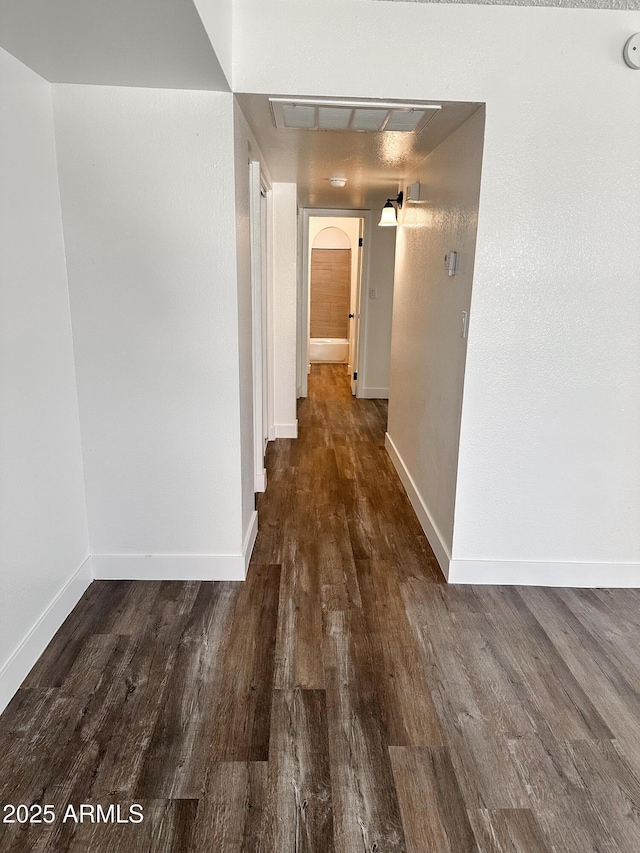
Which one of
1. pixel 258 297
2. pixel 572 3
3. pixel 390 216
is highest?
pixel 572 3

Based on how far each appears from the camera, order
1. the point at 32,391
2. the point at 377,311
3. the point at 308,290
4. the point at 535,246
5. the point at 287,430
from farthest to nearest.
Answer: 1. the point at 377,311
2. the point at 308,290
3. the point at 287,430
4. the point at 535,246
5. the point at 32,391

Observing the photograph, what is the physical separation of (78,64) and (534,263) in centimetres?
186

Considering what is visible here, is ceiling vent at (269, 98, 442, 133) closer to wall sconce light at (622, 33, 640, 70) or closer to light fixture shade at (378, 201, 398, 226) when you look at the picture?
wall sconce light at (622, 33, 640, 70)

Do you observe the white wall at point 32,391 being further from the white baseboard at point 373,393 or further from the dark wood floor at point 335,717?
the white baseboard at point 373,393

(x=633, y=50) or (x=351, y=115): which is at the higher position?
(x=633, y=50)

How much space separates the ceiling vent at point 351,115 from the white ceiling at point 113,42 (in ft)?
1.15

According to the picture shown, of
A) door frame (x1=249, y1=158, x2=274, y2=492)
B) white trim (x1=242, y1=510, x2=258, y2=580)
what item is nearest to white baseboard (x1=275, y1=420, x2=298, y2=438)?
door frame (x1=249, y1=158, x2=274, y2=492)

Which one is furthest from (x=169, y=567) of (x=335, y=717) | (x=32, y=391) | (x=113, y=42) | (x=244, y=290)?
(x=113, y=42)

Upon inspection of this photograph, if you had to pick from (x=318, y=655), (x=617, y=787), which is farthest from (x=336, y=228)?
(x=617, y=787)

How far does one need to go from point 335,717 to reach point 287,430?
336 centimetres

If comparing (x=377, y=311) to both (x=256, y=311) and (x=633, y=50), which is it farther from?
(x=633, y=50)

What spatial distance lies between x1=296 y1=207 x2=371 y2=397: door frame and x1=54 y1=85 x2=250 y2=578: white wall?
3.58 m

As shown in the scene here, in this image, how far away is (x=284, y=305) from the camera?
4.73 meters

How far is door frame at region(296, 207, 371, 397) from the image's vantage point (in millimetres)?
6027
